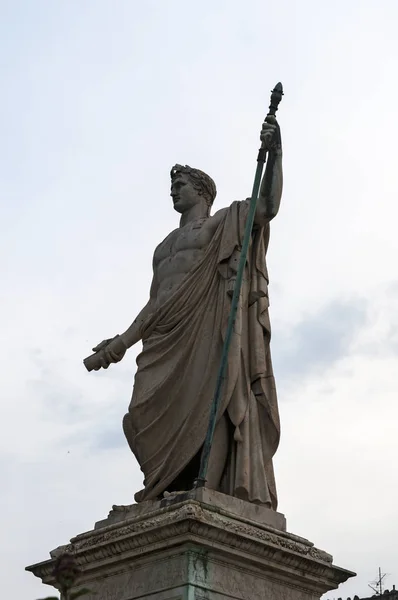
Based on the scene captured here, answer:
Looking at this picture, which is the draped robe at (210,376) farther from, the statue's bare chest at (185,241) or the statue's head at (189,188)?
the statue's head at (189,188)

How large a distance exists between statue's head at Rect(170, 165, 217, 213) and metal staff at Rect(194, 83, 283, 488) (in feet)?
3.98

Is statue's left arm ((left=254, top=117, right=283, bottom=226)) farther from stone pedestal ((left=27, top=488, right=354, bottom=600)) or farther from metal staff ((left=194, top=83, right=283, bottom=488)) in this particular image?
stone pedestal ((left=27, top=488, right=354, bottom=600))

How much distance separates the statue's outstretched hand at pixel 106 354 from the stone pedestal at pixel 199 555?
1.76 metres

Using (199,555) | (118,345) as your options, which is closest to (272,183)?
(118,345)

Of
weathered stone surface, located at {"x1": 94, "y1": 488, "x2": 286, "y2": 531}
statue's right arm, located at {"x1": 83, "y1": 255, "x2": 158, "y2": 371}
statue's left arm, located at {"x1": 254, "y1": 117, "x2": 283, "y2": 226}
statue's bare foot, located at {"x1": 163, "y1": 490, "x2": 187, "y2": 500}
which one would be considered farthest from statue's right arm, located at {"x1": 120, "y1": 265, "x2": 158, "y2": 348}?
statue's bare foot, located at {"x1": 163, "y1": 490, "x2": 187, "y2": 500}

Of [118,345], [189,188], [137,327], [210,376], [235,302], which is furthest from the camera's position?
[189,188]

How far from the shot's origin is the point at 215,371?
10461 mm

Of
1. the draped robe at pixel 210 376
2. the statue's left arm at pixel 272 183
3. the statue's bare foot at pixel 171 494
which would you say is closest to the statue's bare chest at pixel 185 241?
the draped robe at pixel 210 376

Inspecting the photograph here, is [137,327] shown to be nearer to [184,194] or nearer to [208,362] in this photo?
[208,362]

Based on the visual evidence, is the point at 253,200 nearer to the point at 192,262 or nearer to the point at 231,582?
the point at 192,262

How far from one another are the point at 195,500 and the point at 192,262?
9.06ft

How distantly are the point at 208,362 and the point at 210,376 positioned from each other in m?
0.15

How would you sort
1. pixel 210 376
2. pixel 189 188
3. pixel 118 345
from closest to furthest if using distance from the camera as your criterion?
pixel 210 376 → pixel 118 345 → pixel 189 188

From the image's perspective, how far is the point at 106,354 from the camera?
11.6 m
